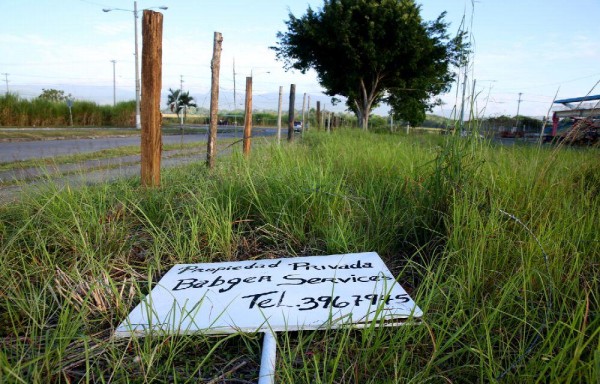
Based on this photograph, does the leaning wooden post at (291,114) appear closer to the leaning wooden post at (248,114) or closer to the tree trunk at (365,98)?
the leaning wooden post at (248,114)

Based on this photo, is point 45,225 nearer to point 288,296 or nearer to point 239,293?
point 239,293

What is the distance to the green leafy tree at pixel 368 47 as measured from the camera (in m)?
16.9

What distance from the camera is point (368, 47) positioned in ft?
55.3

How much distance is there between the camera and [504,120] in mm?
3004

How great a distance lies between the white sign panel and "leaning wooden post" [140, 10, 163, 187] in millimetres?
1574

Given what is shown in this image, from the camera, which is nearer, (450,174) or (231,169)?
(450,174)

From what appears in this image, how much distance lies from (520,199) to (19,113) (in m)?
Answer: 22.8

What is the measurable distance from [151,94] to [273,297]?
2.27 meters

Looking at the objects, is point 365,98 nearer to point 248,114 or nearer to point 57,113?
point 248,114

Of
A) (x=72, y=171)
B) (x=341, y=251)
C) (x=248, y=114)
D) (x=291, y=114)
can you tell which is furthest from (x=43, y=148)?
(x=341, y=251)

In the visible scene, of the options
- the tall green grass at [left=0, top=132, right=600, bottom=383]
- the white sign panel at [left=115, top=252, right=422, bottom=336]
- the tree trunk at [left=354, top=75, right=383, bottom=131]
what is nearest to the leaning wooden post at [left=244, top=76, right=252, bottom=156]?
the tall green grass at [left=0, top=132, right=600, bottom=383]

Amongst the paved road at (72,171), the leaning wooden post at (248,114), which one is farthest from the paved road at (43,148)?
the leaning wooden post at (248,114)

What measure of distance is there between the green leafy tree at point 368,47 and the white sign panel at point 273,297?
15.0 metres

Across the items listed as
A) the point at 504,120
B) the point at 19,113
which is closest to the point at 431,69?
the point at 504,120
